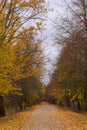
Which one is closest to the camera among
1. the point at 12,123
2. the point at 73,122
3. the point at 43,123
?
the point at 43,123

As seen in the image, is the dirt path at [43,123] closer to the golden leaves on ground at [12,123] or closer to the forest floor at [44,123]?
the forest floor at [44,123]

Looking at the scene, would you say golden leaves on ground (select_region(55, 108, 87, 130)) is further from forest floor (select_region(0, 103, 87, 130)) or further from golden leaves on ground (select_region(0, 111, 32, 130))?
golden leaves on ground (select_region(0, 111, 32, 130))

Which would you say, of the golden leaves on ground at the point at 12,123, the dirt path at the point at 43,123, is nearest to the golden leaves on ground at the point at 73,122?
the dirt path at the point at 43,123

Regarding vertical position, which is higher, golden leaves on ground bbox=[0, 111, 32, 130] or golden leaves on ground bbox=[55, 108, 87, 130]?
golden leaves on ground bbox=[0, 111, 32, 130]

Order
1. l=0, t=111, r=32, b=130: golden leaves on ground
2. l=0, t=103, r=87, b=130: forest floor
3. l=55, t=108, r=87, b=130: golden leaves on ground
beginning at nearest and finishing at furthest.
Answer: l=55, t=108, r=87, b=130: golden leaves on ground → l=0, t=103, r=87, b=130: forest floor → l=0, t=111, r=32, b=130: golden leaves on ground

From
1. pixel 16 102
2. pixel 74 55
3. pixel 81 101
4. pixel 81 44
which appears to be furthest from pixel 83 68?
pixel 16 102

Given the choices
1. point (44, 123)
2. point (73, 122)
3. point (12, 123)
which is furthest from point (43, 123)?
point (12, 123)

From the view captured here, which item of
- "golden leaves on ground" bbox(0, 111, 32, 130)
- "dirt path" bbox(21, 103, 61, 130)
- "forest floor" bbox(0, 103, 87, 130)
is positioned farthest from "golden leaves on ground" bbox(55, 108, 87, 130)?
"golden leaves on ground" bbox(0, 111, 32, 130)

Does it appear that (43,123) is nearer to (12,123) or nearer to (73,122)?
(73,122)

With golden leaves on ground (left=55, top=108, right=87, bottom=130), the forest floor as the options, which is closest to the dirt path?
the forest floor

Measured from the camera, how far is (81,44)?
2825 cm

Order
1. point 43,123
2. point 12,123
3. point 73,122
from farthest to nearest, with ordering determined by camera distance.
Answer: point 12,123 < point 73,122 < point 43,123

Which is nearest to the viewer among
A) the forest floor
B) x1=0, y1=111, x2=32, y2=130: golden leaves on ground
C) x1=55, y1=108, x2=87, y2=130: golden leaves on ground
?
x1=55, y1=108, x2=87, y2=130: golden leaves on ground

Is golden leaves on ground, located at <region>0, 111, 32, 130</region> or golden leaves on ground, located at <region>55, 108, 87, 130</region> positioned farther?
golden leaves on ground, located at <region>0, 111, 32, 130</region>
